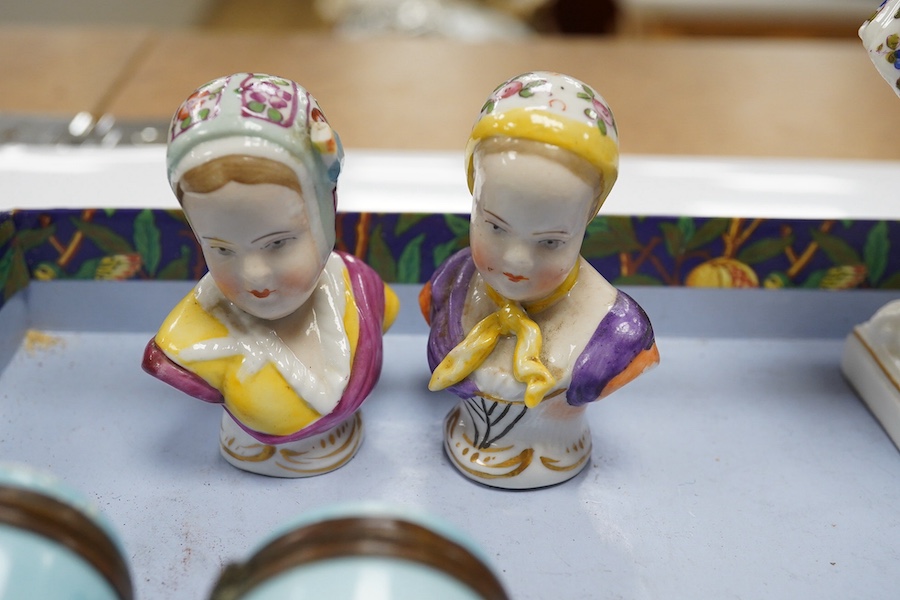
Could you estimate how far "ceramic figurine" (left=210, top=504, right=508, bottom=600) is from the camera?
687mm

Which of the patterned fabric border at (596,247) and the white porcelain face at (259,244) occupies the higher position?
the white porcelain face at (259,244)

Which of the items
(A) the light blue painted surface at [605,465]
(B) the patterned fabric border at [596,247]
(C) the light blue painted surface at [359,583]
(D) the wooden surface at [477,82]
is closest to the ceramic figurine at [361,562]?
(C) the light blue painted surface at [359,583]

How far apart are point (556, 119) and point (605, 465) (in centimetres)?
50

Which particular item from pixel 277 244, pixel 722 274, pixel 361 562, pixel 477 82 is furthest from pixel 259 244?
pixel 477 82

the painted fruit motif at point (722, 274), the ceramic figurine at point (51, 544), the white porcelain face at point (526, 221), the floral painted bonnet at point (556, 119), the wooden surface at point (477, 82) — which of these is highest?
the floral painted bonnet at point (556, 119)

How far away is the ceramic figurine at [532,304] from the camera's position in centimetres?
93

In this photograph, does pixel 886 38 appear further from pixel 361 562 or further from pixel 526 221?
pixel 361 562

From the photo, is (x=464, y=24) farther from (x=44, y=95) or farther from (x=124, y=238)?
(x=124, y=238)

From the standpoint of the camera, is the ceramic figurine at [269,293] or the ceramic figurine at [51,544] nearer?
the ceramic figurine at [51,544]

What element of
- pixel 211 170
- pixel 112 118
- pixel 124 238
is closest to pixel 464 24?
pixel 112 118

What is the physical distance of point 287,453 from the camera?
1.16 metres

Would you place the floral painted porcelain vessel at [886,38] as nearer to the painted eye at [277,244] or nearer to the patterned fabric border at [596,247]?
the patterned fabric border at [596,247]

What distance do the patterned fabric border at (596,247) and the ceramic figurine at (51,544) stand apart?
687 millimetres

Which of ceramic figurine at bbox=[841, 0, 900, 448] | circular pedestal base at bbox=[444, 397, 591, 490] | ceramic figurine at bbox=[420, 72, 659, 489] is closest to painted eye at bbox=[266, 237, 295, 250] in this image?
ceramic figurine at bbox=[420, 72, 659, 489]
